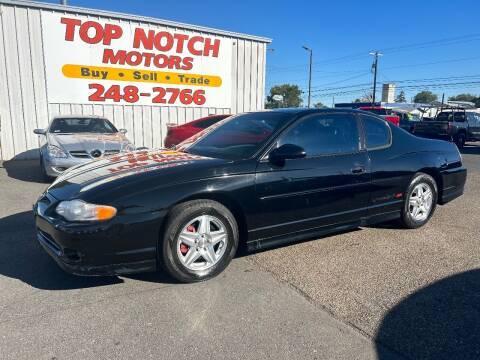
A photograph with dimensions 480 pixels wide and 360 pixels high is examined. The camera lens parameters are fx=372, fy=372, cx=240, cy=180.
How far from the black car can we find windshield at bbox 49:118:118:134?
4.83 metres

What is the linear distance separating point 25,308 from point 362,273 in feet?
9.14

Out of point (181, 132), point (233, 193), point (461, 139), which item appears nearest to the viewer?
point (233, 193)

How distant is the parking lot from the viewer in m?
2.32

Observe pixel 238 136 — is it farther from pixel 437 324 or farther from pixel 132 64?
pixel 132 64

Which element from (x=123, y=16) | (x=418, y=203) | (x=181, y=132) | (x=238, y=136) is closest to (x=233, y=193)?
(x=238, y=136)

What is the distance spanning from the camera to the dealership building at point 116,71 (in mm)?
10703

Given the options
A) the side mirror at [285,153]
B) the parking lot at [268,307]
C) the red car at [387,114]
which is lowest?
the parking lot at [268,307]

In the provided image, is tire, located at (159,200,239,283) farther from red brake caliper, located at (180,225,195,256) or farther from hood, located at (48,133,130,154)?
hood, located at (48,133,130,154)

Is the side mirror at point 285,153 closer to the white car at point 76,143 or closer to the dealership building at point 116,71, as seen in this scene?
the white car at point 76,143

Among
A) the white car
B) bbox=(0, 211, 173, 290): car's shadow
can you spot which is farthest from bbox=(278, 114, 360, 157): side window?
the white car

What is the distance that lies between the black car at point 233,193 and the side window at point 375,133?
13 millimetres

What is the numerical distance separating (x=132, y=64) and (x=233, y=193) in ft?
34.1

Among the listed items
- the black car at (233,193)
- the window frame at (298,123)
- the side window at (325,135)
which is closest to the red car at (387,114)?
the black car at (233,193)

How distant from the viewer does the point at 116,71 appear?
1198 centimetres
